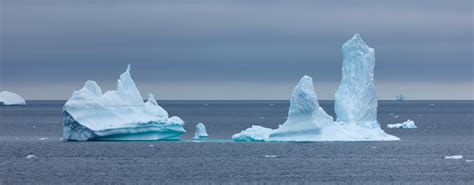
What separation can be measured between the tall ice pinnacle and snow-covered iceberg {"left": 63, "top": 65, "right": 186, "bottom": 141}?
9.02 m

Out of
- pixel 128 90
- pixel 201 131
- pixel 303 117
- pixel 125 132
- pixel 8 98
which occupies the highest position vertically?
pixel 8 98

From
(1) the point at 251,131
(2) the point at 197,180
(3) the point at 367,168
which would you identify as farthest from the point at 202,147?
(2) the point at 197,180

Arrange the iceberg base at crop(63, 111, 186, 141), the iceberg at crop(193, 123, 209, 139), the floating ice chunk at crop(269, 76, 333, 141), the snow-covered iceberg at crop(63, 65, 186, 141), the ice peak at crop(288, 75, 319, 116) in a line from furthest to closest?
the iceberg at crop(193, 123, 209, 139)
the iceberg base at crop(63, 111, 186, 141)
the snow-covered iceberg at crop(63, 65, 186, 141)
the floating ice chunk at crop(269, 76, 333, 141)
the ice peak at crop(288, 75, 319, 116)

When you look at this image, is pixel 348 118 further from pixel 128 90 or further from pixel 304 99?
pixel 128 90

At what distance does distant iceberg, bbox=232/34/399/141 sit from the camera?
160 ft

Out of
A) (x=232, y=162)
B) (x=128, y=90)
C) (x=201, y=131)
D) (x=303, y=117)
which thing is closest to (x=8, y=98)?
(x=201, y=131)

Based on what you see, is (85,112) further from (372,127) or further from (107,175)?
(372,127)

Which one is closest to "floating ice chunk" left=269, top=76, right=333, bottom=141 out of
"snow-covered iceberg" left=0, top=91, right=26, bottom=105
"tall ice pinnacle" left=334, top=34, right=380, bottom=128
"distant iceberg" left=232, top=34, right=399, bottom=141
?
"distant iceberg" left=232, top=34, right=399, bottom=141

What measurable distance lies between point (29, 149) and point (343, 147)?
1703 cm

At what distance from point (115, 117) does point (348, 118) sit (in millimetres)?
12686

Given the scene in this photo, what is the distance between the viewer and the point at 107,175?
121 ft

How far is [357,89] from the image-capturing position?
176 ft

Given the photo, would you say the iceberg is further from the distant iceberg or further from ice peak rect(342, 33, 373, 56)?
ice peak rect(342, 33, 373, 56)

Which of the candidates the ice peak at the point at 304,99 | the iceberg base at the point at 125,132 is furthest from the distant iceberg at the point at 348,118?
the iceberg base at the point at 125,132
